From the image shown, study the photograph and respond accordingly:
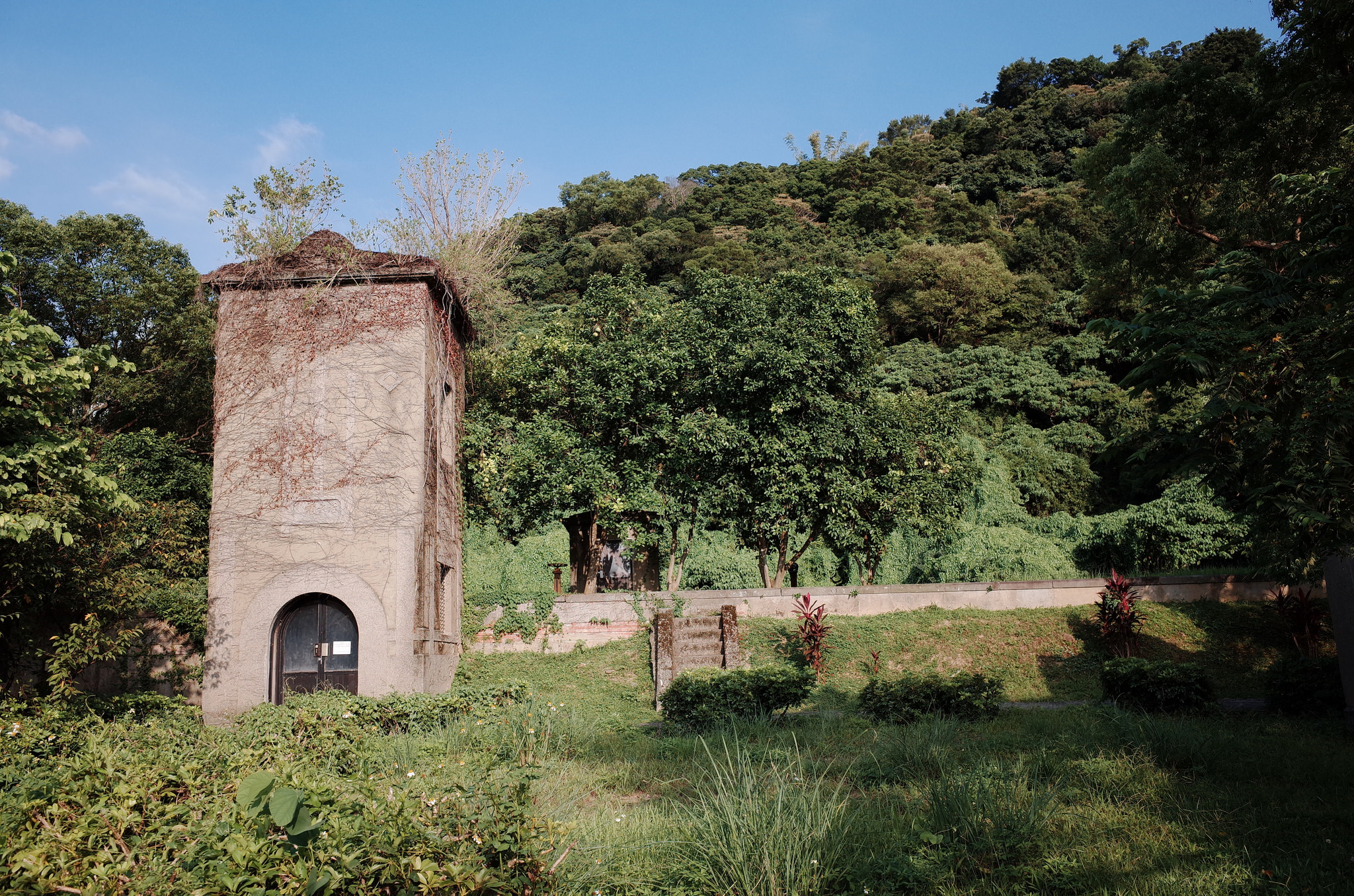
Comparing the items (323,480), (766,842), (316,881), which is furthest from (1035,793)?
(323,480)

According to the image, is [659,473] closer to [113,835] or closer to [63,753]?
[63,753]

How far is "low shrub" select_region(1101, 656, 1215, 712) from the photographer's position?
9.21 meters

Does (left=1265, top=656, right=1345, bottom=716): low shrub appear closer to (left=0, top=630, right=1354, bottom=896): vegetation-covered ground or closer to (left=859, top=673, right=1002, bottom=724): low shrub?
(left=0, top=630, right=1354, bottom=896): vegetation-covered ground

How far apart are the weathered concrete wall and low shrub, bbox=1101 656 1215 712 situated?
585cm

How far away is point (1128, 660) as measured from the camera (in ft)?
32.2

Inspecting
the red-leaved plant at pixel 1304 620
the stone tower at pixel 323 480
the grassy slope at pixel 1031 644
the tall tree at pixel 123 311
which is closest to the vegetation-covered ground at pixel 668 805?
the stone tower at pixel 323 480

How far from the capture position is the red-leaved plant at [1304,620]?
515 inches

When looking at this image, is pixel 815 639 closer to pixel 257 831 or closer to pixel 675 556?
pixel 675 556

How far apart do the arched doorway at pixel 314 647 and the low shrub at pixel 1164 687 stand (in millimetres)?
9683

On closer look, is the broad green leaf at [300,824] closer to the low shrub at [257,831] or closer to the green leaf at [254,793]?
the low shrub at [257,831]

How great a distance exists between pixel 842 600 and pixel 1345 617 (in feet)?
26.2

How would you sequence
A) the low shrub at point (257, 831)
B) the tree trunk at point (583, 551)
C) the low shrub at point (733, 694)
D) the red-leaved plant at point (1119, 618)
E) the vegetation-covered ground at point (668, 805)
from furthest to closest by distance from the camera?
the tree trunk at point (583, 551) < the red-leaved plant at point (1119, 618) < the low shrub at point (733, 694) < the vegetation-covered ground at point (668, 805) < the low shrub at point (257, 831)

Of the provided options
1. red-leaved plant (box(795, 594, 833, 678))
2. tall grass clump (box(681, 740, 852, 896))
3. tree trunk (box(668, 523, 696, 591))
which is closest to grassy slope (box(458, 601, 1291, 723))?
red-leaved plant (box(795, 594, 833, 678))

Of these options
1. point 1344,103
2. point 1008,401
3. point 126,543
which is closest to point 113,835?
point 126,543
